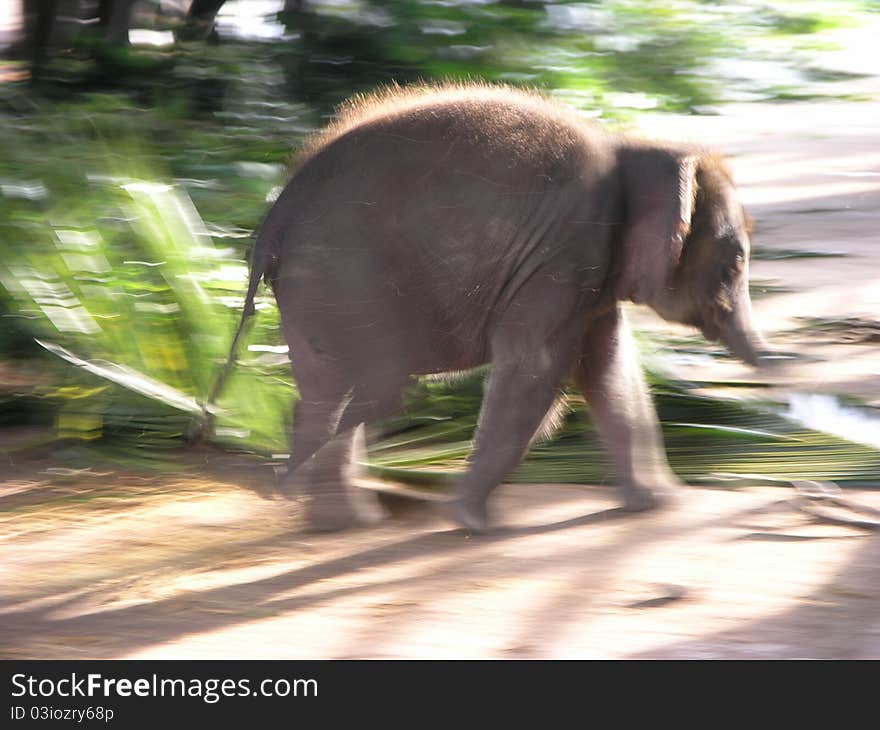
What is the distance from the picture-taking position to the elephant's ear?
3494 mm

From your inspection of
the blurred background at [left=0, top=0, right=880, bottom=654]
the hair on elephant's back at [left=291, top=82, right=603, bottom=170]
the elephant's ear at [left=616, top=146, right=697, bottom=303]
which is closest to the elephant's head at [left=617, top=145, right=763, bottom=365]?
the elephant's ear at [left=616, top=146, right=697, bottom=303]

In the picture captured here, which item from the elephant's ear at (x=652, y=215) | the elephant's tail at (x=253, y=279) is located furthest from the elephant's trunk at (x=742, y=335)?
the elephant's tail at (x=253, y=279)

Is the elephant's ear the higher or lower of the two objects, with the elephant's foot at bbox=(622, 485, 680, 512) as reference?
higher

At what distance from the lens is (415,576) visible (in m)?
3.42

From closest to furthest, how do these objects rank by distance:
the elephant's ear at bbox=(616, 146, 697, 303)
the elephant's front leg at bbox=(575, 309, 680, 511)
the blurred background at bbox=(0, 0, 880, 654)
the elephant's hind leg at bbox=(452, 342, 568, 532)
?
the elephant's ear at bbox=(616, 146, 697, 303)
the elephant's hind leg at bbox=(452, 342, 568, 532)
the elephant's front leg at bbox=(575, 309, 680, 511)
the blurred background at bbox=(0, 0, 880, 654)

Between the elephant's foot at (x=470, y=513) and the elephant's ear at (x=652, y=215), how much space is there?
757 mm

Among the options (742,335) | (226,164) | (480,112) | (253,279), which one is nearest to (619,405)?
(742,335)

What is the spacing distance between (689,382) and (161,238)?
6.86 ft

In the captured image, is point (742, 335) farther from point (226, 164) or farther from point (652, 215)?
point (226, 164)

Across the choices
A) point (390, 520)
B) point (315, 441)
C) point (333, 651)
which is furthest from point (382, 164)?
point (333, 651)

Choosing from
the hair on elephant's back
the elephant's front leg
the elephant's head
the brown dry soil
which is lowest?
the brown dry soil

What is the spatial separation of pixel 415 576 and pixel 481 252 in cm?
93

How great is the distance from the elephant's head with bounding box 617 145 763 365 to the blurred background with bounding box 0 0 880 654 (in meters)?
0.64

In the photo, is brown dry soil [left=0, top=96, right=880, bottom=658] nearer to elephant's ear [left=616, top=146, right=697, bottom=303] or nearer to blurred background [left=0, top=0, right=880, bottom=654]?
blurred background [left=0, top=0, right=880, bottom=654]
